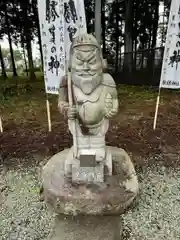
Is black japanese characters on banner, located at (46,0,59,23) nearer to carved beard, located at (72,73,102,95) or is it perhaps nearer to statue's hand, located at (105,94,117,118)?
carved beard, located at (72,73,102,95)

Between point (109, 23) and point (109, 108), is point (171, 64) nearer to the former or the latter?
point (109, 108)

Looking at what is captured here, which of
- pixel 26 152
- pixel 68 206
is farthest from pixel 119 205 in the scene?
pixel 26 152

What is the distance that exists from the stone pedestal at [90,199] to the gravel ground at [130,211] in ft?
0.62

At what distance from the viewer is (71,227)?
2438 millimetres

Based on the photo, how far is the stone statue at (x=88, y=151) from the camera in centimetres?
200

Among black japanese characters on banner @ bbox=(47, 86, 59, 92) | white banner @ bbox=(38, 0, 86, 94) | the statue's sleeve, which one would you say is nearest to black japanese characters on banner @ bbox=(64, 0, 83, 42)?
white banner @ bbox=(38, 0, 86, 94)

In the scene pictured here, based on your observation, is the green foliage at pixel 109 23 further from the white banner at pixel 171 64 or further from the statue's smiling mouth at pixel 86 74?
the statue's smiling mouth at pixel 86 74

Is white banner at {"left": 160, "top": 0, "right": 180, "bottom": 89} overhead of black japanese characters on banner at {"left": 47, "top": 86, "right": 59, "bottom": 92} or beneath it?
overhead

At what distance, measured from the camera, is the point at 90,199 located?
6.63 feet

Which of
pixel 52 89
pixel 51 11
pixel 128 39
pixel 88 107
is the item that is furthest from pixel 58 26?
pixel 128 39

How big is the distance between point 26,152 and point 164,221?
231 cm

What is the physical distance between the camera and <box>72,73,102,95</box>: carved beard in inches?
78.6

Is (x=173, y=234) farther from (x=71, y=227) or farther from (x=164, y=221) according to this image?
(x=71, y=227)

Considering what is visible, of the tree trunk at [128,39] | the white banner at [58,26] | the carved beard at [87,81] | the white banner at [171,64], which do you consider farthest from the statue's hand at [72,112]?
the tree trunk at [128,39]
